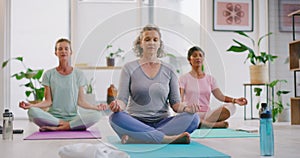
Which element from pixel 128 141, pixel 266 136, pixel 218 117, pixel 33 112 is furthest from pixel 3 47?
pixel 266 136

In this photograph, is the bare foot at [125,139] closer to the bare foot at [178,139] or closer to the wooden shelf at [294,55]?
the bare foot at [178,139]

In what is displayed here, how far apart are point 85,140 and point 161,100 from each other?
1.76 feet

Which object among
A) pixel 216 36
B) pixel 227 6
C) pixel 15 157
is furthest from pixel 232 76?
pixel 15 157

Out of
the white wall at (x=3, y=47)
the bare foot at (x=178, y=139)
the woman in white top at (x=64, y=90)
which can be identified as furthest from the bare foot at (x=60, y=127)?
the white wall at (x=3, y=47)

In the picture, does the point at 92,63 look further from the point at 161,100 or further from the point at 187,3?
the point at 187,3

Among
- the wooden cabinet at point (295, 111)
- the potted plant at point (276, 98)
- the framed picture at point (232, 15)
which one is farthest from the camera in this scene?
the framed picture at point (232, 15)

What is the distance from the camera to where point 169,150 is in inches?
71.4

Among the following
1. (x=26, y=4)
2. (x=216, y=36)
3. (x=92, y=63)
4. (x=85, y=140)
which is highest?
(x=26, y=4)

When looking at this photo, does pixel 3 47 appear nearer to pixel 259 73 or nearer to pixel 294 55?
pixel 259 73

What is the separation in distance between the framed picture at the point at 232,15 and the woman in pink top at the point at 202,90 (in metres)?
1.98

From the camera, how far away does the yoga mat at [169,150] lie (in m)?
1.68

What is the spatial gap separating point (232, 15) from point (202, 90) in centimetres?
223

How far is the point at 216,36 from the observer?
489 cm

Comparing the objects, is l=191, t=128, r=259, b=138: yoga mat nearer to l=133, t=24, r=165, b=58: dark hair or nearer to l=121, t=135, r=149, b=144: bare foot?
l=121, t=135, r=149, b=144: bare foot
